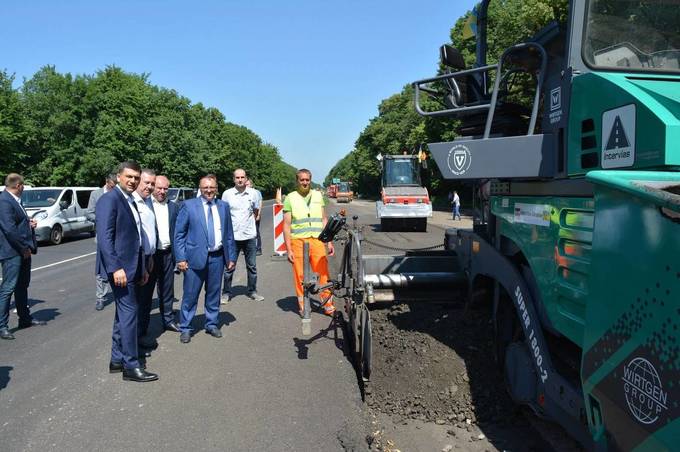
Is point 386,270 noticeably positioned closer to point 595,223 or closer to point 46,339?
point 595,223

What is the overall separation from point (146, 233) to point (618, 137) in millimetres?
4505

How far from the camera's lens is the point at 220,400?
398 centimetres

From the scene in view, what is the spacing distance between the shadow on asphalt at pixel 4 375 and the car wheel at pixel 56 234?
12427 millimetres

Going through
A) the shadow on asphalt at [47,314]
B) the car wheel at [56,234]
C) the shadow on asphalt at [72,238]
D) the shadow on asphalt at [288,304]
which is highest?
the car wheel at [56,234]

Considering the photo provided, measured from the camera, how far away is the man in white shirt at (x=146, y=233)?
A: 16.9 feet

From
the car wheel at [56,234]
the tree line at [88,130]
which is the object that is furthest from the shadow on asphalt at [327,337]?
the tree line at [88,130]

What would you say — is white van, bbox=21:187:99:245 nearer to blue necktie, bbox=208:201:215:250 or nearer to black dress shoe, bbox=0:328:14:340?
black dress shoe, bbox=0:328:14:340

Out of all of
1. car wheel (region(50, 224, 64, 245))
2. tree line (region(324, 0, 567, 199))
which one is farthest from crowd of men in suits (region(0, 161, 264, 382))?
car wheel (region(50, 224, 64, 245))

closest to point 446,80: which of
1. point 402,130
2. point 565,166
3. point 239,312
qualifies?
point 565,166

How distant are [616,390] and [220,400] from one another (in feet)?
9.94

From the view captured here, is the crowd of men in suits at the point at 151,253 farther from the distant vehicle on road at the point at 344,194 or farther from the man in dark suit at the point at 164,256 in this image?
the distant vehicle on road at the point at 344,194

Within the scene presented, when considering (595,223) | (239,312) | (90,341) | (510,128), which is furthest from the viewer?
(239,312)

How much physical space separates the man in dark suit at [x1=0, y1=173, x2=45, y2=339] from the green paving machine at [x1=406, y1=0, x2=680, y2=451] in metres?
5.21

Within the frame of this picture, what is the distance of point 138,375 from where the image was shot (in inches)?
172
